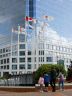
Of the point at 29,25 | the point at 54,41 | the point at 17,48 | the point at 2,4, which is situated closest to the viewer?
the point at 29,25

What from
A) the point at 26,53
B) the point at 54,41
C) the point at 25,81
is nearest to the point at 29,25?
the point at 26,53

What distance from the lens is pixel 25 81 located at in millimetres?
65188

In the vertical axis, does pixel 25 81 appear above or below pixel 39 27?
below

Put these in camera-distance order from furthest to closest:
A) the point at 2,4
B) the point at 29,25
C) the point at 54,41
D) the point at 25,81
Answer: the point at 2,4 → the point at 54,41 → the point at 29,25 → the point at 25,81

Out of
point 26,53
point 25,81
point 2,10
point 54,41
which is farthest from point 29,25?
point 25,81

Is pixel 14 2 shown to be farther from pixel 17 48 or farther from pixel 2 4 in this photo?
pixel 17 48

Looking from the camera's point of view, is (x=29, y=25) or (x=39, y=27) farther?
(x=39, y=27)

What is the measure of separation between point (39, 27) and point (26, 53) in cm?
1560

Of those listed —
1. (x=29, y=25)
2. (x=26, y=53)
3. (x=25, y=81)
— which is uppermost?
(x=29, y=25)

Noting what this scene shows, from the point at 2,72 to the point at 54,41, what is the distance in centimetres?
2659

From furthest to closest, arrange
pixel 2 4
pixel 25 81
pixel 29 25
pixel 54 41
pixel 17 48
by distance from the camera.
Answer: pixel 2 4
pixel 54 41
pixel 17 48
pixel 29 25
pixel 25 81

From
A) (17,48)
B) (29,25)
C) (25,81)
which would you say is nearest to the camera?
(25,81)

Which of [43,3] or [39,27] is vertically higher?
[43,3]

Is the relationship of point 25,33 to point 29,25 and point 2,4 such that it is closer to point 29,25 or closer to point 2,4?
point 29,25
